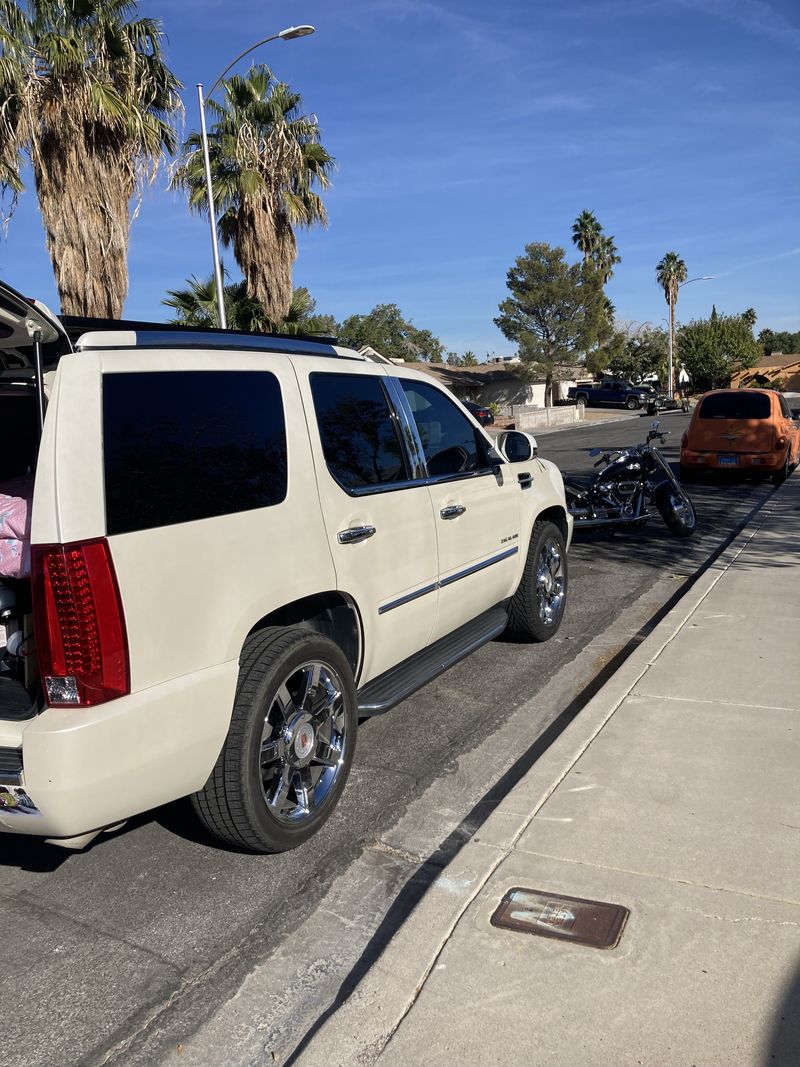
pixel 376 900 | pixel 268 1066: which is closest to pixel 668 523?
pixel 376 900

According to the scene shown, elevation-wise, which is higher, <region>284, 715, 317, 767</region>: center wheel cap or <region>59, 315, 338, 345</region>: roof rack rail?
<region>59, 315, 338, 345</region>: roof rack rail

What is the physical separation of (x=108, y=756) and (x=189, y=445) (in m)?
1.06

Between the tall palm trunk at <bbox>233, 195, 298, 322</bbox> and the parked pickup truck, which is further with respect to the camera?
the parked pickup truck

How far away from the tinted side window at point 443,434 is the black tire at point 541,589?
874 mm

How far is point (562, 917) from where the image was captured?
2959mm

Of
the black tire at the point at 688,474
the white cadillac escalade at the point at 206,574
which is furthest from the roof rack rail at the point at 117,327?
the black tire at the point at 688,474

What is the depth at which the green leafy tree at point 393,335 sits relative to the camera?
269 ft

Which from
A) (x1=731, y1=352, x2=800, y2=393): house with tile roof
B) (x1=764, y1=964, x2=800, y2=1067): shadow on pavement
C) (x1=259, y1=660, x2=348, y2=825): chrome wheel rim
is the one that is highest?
(x1=731, y1=352, x2=800, y2=393): house with tile roof

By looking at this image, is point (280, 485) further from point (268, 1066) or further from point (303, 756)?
point (268, 1066)

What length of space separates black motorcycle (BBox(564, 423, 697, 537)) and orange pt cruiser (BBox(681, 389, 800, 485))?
4879mm

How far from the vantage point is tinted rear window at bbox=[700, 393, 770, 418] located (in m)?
14.5

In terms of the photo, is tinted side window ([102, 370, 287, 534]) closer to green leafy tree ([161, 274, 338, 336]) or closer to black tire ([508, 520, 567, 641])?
black tire ([508, 520, 567, 641])

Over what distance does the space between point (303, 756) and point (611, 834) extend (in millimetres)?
1214

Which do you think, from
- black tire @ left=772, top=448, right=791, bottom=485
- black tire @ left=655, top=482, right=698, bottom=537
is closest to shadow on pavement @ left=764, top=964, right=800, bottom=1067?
black tire @ left=655, top=482, right=698, bottom=537
